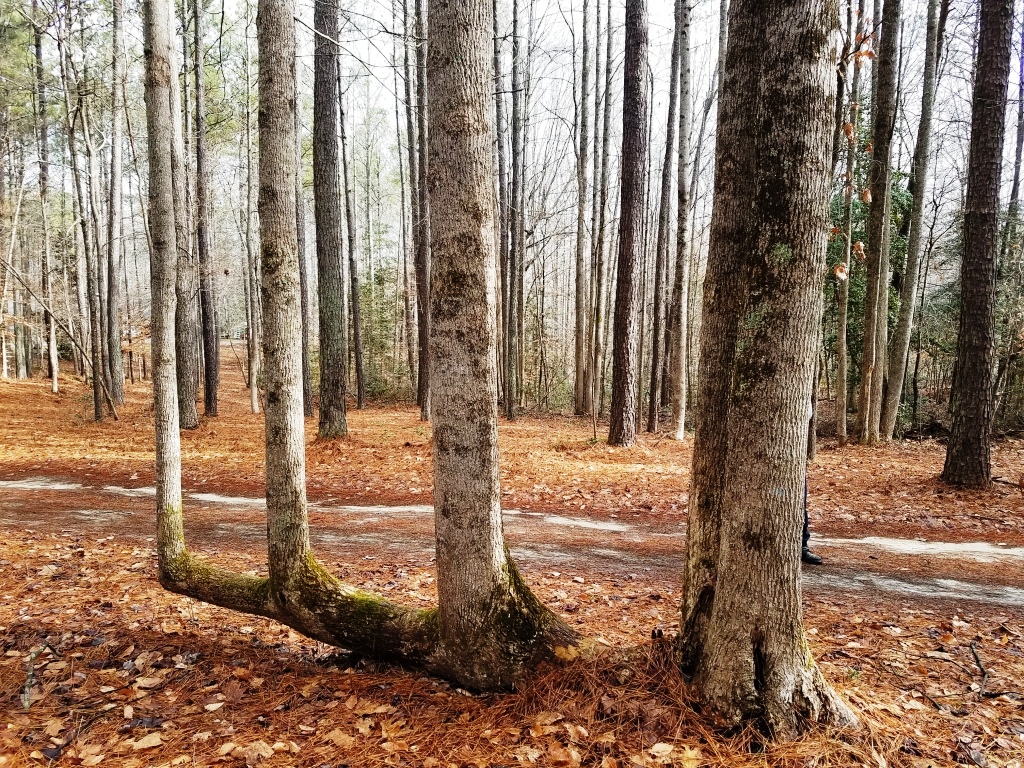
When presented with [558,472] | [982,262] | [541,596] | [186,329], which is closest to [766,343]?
[541,596]

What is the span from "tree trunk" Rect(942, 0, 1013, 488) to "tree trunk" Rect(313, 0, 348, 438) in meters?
11.7

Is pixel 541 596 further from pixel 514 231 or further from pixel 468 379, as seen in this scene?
pixel 514 231

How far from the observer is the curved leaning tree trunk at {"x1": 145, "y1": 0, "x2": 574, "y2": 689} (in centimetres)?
300

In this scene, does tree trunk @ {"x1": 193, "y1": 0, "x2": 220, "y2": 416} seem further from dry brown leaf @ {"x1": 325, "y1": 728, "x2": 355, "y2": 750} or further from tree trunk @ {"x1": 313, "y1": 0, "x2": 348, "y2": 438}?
dry brown leaf @ {"x1": 325, "y1": 728, "x2": 355, "y2": 750}

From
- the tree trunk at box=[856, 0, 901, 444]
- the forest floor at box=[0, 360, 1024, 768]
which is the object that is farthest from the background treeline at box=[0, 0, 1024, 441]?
the forest floor at box=[0, 360, 1024, 768]

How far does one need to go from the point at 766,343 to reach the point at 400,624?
2.88m

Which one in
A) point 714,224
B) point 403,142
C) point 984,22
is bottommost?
point 714,224

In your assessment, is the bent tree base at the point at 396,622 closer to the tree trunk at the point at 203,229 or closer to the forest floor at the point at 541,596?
the forest floor at the point at 541,596

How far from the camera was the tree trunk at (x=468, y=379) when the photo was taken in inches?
117

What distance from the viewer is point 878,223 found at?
12.1m

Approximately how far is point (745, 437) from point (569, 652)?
1693 mm

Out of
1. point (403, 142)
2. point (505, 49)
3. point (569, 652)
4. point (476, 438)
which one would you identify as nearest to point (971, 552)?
point (569, 652)

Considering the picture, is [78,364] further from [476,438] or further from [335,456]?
[476,438]

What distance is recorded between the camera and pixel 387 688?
347 cm
